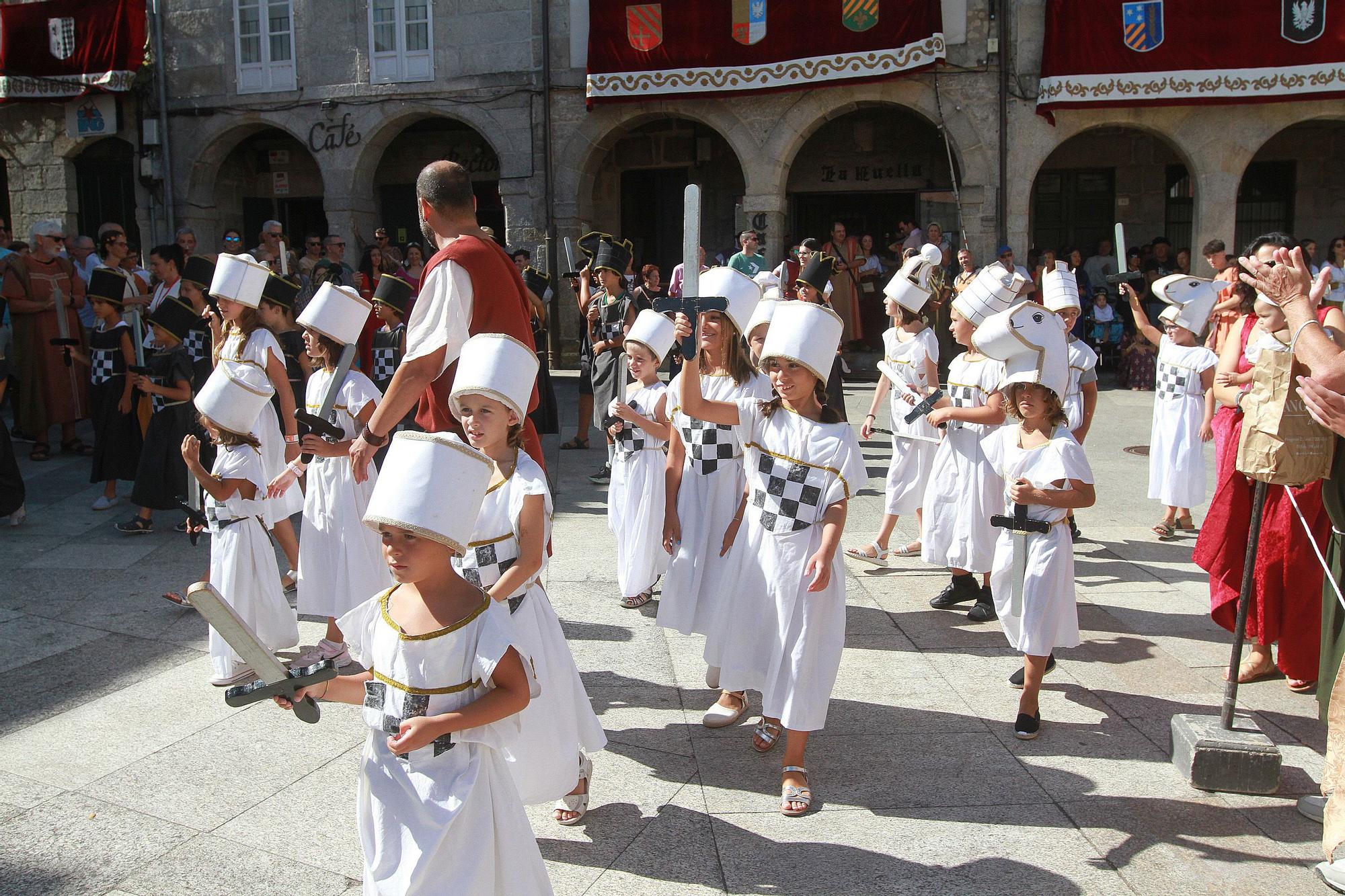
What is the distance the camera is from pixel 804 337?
385cm

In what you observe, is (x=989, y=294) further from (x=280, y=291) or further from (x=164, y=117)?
(x=164, y=117)

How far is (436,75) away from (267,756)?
48.1 ft

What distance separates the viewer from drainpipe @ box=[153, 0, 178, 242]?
17.9 m

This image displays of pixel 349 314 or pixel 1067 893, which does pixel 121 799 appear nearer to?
pixel 349 314

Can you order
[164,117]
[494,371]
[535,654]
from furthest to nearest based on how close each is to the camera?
[164,117] → [535,654] → [494,371]

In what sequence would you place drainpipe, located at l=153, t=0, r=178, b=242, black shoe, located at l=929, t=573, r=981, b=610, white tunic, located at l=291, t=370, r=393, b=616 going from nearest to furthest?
white tunic, located at l=291, t=370, r=393, b=616
black shoe, located at l=929, t=573, r=981, b=610
drainpipe, located at l=153, t=0, r=178, b=242

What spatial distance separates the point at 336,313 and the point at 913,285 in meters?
3.40

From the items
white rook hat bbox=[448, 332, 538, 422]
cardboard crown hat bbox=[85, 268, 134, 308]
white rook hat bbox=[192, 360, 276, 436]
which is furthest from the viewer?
cardboard crown hat bbox=[85, 268, 134, 308]

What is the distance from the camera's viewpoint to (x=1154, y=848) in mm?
3498

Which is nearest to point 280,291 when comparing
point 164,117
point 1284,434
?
point 1284,434

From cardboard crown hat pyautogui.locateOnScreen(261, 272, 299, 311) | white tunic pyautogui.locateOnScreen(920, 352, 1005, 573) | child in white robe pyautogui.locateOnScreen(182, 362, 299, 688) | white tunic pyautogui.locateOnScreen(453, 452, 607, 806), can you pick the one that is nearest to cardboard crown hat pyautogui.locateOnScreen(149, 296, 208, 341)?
cardboard crown hat pyautogui.locateOnScreen(261, 272, 299, 311)

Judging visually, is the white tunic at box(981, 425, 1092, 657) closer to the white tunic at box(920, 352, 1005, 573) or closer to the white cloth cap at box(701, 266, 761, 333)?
the white tunic at box(920, 352, 1005, 573)

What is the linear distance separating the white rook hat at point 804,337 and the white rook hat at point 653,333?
189 centimetres

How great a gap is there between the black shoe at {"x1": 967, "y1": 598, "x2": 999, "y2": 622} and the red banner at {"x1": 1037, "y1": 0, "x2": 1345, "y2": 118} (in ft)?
36.5
